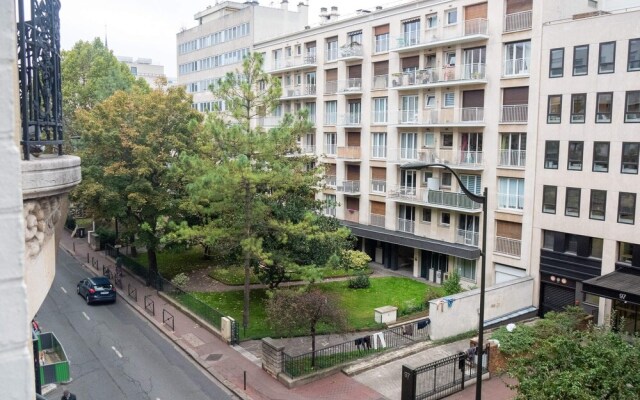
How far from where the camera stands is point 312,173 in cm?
2591

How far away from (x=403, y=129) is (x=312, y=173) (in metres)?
12.8

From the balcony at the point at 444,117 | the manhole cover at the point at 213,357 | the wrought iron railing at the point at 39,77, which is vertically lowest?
the manhole cover at the point at 213,357

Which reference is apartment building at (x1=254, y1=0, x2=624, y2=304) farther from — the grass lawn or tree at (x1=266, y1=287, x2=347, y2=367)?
tree at (x1=266, y1=287, x2=347, y2=367)

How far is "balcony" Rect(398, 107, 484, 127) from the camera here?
31.7m

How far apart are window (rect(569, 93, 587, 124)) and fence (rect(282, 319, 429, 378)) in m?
12.4

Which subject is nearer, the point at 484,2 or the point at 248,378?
the point at 248,378

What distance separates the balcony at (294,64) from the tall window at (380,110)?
730 centimetres

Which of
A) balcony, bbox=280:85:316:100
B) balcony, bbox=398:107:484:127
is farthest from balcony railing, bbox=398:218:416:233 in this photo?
balcony, bbox=280:85:316:100

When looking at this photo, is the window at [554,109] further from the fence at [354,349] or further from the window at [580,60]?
the fence at [354,349]

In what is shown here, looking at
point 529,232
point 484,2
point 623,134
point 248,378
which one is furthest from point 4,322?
point 484,2

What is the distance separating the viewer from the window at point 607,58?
25688 mm

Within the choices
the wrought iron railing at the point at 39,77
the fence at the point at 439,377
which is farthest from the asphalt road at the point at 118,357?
the wrought iron railing at the point at 39,77

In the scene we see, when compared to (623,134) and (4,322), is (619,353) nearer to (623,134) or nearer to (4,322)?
(4,322)

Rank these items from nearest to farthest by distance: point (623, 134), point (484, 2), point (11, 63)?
point (11, 63)
point (623, 134)
point (484, 2)
